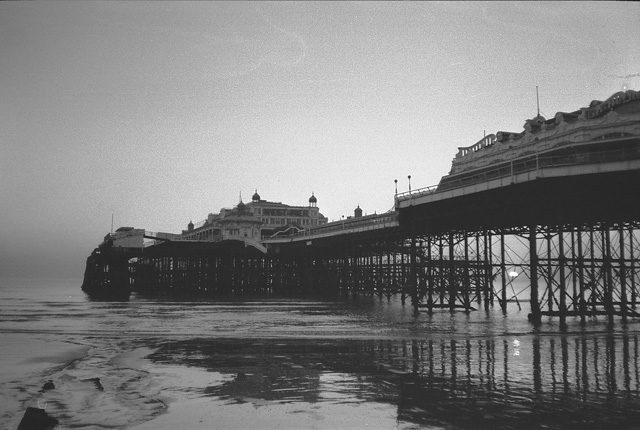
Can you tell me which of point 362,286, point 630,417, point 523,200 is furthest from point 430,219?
point 362,286

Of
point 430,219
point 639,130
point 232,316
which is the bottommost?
point 232,316

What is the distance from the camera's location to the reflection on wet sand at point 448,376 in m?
13.0

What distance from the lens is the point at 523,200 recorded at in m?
35.3

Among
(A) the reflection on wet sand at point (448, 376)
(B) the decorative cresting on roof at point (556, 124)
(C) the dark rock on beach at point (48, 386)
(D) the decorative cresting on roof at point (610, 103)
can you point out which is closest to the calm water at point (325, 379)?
(A) the reflection on wet sand at point (448, 376)

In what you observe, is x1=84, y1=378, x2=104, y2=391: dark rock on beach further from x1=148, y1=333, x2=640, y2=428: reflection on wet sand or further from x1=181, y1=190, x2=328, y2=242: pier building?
x1=181, y1=190, x2=328, y2=242: pier building

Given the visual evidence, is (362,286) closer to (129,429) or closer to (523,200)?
(523,200)

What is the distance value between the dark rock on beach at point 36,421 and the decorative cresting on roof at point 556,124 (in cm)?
3860

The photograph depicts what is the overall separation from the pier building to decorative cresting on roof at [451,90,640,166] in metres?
80.1

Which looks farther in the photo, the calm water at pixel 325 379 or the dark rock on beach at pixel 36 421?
the calm water at pixel 325 379

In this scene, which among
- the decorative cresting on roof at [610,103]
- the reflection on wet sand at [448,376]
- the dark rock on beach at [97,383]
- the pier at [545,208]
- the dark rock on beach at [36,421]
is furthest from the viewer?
the decorative cresting on roof at [610,103]

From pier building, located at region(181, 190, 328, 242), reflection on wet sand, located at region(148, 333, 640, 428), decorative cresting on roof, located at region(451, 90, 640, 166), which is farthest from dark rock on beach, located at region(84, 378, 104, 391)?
pier building, located at region(181, 190, 328, 242)

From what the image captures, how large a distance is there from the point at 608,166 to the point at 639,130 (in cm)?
1004

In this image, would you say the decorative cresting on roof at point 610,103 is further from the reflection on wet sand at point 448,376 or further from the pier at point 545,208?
the reflection on wet sand at point 448,376

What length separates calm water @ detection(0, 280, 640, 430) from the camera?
41.5 feet
